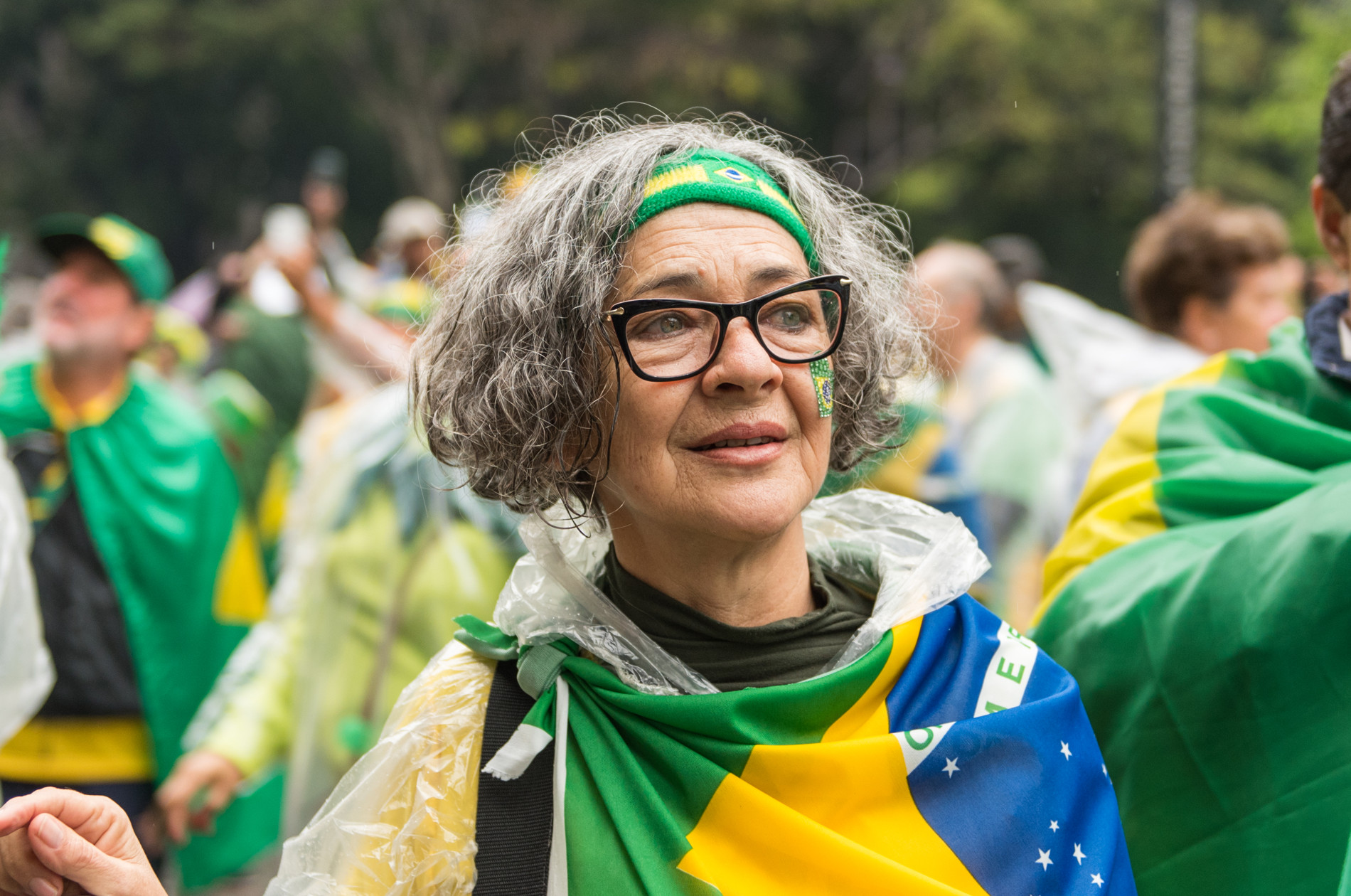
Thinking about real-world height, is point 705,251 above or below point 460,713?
above

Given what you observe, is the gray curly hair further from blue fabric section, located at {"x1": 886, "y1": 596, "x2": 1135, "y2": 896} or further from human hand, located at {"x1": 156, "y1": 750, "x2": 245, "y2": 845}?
human hand, located at {"x1": 156, "y1": 750, "x2": 245, "y2": 845}

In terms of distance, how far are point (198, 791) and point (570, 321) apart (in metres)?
1.69

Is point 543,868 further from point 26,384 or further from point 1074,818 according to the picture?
point 26,384

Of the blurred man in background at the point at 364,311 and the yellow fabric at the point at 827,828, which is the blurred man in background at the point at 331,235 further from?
the yellow fabric at the point at 827,828

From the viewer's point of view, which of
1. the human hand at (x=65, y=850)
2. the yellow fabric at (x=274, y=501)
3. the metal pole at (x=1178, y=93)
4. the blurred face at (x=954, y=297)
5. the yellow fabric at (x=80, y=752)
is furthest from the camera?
the metal pole at (x=1178, y=93)

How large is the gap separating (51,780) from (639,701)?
9.60 ft

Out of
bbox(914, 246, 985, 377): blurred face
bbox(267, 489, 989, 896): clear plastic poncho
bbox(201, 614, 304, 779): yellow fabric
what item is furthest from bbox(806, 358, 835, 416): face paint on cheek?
bbox(914, 246, 985, 377): blurred face

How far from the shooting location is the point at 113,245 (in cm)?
473

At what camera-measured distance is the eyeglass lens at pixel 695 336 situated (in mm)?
1804

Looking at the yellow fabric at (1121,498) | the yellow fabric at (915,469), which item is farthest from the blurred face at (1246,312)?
the yellow fabric at (1121,498)

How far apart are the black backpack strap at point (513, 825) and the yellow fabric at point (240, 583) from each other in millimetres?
3243

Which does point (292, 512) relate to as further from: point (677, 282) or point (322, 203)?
point (322, 203)

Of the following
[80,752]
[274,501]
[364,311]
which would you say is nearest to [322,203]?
[274,501]

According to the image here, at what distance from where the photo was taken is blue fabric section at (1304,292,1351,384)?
227 cm
